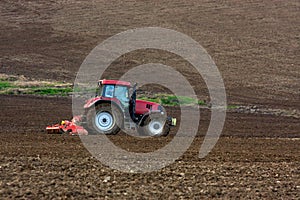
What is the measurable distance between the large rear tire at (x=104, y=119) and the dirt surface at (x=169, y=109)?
0.39 meters

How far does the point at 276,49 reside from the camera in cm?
3578

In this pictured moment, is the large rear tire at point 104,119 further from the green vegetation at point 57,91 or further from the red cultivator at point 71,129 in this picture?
the green vegetation at point 57,91

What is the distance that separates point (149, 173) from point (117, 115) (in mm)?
5160

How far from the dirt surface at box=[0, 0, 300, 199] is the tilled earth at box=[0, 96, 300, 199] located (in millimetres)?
18

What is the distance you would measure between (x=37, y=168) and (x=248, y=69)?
2357 cm

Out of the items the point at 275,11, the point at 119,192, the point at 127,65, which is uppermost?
the point at 275,11

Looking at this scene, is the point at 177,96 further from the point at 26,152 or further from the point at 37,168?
the point at 37,168

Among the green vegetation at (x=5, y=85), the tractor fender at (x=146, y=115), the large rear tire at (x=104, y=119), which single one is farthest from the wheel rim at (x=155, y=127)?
the green vegetation at (x=5, y=85)

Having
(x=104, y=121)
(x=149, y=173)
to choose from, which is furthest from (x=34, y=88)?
(x=149, y=173)

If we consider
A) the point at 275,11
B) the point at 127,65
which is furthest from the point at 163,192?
the point at 275,11

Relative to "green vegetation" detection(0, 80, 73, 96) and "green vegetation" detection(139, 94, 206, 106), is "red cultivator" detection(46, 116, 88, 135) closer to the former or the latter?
"green vegetation" detection(139, 94, 206, 106)

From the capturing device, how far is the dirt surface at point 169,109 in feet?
29.4

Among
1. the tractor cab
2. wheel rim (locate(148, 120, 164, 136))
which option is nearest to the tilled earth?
wheel rim (locate(148, 120, 164, 136))

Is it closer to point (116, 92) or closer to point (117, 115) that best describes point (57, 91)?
point (116, 92)
